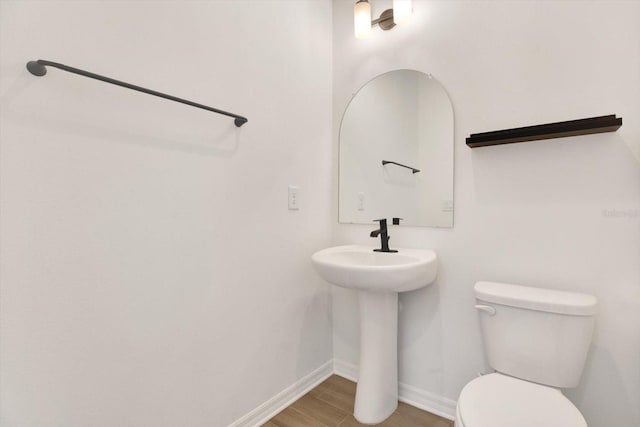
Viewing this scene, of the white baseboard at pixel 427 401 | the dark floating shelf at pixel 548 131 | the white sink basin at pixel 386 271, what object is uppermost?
the dark floating shelf at pixel 548 131

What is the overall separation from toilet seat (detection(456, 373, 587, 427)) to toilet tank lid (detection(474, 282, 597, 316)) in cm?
27

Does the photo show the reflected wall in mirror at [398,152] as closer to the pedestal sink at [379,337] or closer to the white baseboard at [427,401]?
the pedestal sink at [379,337]

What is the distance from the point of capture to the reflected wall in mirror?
1.55 meters

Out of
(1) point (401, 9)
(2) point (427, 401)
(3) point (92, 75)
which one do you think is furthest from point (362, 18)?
(2) point (427, 401)

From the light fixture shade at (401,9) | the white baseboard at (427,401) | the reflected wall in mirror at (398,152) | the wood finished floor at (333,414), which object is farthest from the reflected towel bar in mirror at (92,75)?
the white baseboard at (427,401)

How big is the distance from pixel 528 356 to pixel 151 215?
1.50 meters

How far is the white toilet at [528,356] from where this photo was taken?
909 millimetres

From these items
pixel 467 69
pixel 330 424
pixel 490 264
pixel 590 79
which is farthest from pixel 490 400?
pixel 467 69

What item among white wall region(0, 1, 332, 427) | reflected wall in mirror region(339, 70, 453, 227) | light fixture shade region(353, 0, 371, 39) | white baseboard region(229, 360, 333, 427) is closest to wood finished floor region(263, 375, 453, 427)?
white baseboard region(229, 360, 333, 427)

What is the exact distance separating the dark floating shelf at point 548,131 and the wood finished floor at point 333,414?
1369mm

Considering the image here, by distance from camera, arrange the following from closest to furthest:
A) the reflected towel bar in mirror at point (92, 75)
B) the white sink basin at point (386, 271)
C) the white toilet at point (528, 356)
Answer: the reflected towel bar in mirror at point (92, 75) → the white toilet at point (528, 356) → the white sink basin at point (386, 271)

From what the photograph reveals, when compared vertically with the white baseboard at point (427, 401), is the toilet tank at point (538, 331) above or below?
above

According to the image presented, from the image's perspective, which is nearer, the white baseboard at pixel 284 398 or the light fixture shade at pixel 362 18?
the white baseboard at pixel 284 398

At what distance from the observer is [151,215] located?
1081 mm
